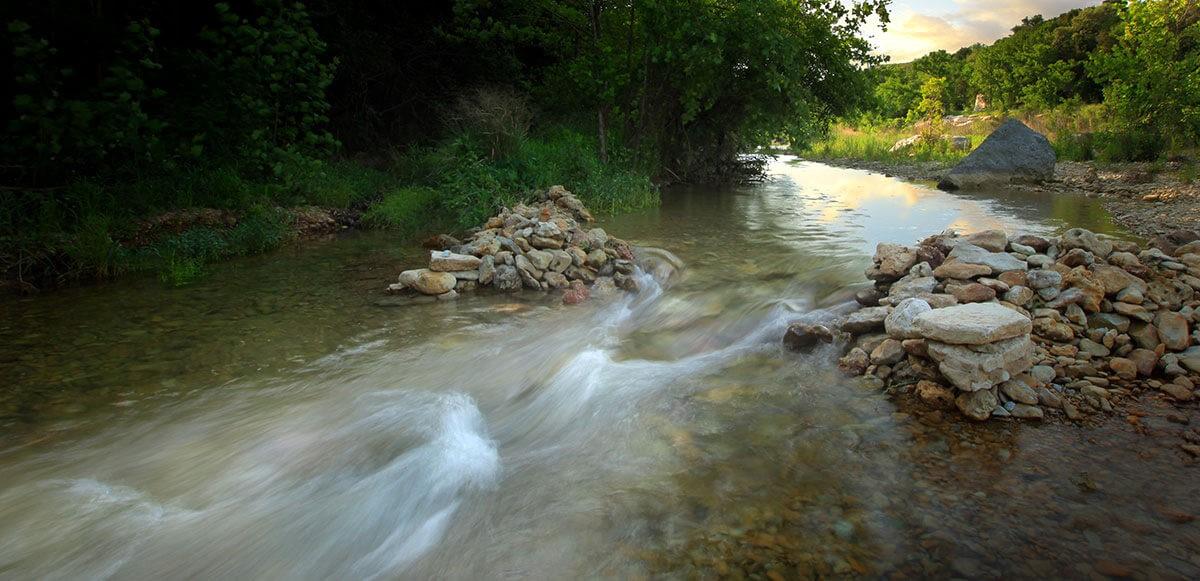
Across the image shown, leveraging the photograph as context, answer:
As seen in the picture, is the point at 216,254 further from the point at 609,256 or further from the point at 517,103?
the point at 517,103

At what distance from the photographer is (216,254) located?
8.16 meters

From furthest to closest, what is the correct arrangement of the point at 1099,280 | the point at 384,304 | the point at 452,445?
the point at 384,304, the point at 1099,280, the point at 452,445

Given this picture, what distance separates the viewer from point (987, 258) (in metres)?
5.65

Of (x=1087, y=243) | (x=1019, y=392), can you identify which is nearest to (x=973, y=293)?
(x=1019, y=392)

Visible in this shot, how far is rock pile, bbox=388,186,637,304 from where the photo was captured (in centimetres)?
696

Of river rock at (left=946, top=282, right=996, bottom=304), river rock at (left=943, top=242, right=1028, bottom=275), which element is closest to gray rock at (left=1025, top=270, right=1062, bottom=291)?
river rock at (left=943, top=242, right=1028, bottom=275)

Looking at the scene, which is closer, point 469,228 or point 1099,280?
point 1099,280

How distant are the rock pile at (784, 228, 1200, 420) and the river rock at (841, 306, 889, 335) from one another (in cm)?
1

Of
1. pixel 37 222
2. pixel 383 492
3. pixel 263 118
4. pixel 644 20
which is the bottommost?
pixel 383 492

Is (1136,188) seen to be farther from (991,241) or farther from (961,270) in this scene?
(961,270)

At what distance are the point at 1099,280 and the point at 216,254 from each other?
30.9 feet

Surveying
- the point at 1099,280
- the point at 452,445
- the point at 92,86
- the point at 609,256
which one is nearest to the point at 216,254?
the point at 92,86

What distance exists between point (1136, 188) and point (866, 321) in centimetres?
1306

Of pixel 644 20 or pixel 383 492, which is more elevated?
pixel 644 20
